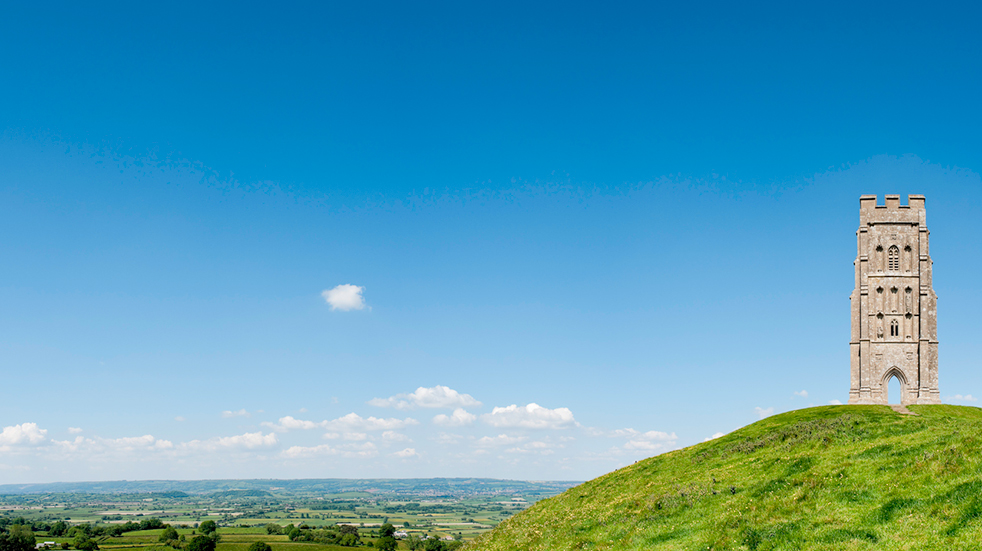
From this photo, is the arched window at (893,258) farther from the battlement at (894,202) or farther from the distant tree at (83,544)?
the distant tree at (83,544)

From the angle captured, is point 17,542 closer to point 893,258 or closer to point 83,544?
point 83,544

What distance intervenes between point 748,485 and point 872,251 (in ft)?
199

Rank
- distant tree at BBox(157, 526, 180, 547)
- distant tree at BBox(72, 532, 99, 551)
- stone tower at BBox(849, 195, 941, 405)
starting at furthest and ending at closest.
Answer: distant tree at BBox(157, 526, 180, 547)
distant tree at BBox(72, 532, 99, 551)
stone tower at BBox(849, 195, 941, 405)

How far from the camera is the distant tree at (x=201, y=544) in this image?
141 m

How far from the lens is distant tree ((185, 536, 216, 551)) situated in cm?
14062

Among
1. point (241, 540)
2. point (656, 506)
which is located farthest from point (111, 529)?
point (656, 506)

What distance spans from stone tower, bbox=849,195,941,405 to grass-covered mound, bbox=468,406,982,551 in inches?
1304

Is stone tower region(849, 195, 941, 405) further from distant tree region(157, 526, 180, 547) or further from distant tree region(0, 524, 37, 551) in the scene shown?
distant tree region(0, 524, 37, 551)

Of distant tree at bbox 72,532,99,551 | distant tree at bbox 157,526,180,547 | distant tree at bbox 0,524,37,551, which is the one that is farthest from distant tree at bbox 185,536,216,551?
distant tree at bbox 0,524,37,551

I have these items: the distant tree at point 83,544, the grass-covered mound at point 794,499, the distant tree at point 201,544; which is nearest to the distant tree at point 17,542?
the distant tree at point 83,544

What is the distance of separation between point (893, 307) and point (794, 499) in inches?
2526

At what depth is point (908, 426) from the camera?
4719 cm

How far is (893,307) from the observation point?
80.9 metres

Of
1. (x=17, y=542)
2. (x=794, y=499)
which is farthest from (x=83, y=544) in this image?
(x=794, y=499)
